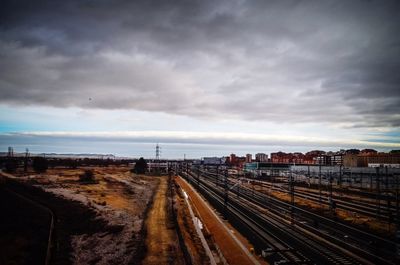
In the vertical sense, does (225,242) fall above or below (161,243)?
below

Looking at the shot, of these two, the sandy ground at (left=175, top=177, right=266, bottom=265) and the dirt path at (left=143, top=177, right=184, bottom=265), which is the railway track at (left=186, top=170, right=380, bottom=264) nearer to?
the sandy ground at (left=175, top=177, right=266, bottom=265)

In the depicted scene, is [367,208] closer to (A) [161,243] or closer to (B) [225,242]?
(B) [225,242]

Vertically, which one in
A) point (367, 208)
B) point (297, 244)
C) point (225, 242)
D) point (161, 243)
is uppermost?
point (161, 243)

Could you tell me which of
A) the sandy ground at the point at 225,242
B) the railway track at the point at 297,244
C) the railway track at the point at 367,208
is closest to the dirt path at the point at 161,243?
the sandy ground at the point at 225,242

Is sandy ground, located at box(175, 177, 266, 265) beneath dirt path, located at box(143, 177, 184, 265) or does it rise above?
beneath

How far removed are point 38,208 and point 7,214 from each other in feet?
9.53

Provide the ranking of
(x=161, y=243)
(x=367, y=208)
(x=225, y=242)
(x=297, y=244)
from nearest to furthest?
(x=161, y=243) < (x=297, y=244) < (x=225, y=242) < (x=367, y=208)

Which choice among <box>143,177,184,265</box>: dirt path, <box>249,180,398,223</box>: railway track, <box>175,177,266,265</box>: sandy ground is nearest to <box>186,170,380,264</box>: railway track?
<box>175,177,266,265</box>: sandy ground

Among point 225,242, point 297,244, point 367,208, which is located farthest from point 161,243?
point 367,208

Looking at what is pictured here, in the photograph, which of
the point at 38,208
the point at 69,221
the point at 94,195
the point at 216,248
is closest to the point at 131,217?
the point at 69,221

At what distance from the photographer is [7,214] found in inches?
903

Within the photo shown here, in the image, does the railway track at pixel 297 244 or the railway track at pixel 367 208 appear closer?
the railway track at pixel 297 244

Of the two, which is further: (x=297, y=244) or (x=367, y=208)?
(x=367, y=208)

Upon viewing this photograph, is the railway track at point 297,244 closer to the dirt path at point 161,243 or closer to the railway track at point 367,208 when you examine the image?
the railway track at point 367,208
